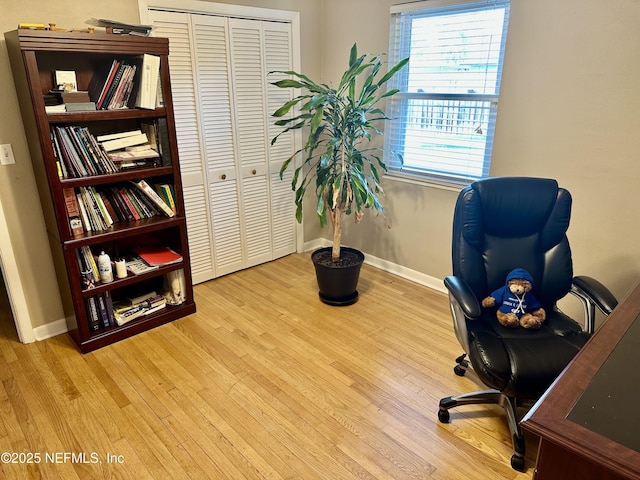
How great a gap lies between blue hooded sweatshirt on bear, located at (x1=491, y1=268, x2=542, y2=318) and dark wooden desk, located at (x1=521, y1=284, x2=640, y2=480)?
617mm

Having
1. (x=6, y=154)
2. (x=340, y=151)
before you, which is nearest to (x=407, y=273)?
(x=340, y=151)

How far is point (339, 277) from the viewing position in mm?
3002

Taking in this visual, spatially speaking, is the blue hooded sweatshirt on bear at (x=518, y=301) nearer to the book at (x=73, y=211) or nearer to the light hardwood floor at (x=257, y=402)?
the light hardwood floor at (x=257, y=402)

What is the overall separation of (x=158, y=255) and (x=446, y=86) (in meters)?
2.26

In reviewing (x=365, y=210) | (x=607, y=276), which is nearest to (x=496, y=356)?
(x=607, y=276)

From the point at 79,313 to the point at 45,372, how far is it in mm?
350

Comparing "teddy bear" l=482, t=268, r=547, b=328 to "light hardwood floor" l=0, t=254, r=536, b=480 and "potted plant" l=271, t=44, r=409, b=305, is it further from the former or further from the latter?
"potted plant" l=271, t=44, r=409, b=305

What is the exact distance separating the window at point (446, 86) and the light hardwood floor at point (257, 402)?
1079mm

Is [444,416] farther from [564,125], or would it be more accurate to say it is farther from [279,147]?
[279,147]

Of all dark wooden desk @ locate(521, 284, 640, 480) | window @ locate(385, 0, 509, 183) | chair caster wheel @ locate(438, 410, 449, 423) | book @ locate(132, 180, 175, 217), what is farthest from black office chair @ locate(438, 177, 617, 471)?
book @ locate(132, 180, 175, 217)

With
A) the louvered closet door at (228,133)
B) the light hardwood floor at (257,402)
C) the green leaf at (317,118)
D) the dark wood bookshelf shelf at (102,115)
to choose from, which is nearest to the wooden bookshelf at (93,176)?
the dark wood bookshelf shelf at (102,115)

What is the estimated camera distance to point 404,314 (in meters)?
2.99

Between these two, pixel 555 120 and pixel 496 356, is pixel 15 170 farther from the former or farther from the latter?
pixel 555 120

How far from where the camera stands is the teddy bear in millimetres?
1944
